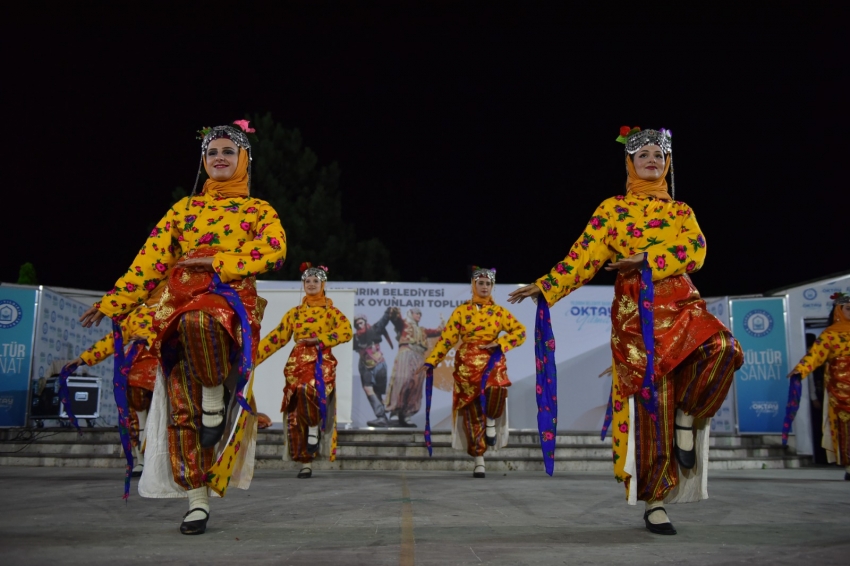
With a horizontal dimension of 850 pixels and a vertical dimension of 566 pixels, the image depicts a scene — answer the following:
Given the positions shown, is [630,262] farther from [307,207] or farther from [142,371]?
[307,207]

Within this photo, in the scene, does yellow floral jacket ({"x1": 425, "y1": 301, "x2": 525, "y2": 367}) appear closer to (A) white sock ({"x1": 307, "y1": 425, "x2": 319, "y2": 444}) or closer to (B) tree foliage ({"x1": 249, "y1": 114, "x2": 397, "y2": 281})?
(A) white sock ({"x1": 307, "y1": 425, "x2": 319, "y2": 444})

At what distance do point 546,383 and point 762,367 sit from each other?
24.6 feet

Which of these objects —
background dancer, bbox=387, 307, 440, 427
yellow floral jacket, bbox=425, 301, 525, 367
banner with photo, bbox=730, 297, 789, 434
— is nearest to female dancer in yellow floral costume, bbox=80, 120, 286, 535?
yellow floral jacket, bbox=425, 301, 525, 367

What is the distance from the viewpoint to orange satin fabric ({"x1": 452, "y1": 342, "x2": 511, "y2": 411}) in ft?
24.7

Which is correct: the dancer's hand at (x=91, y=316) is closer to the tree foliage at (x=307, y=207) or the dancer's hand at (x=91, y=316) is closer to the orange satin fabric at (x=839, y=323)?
the orange satin fabric at (x=839, y=323)

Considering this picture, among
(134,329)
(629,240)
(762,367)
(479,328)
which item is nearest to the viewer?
(629,240)

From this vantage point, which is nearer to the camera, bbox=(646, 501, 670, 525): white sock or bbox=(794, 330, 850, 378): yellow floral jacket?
bbox=(646, 501, 670, 525): white sock

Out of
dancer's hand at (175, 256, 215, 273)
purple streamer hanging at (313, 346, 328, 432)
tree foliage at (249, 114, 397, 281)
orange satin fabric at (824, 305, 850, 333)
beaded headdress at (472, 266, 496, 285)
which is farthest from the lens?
tree foliage at (249, 114, 397, 281)

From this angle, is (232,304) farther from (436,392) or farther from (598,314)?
(598,314)

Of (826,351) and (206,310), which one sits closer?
(206,310)

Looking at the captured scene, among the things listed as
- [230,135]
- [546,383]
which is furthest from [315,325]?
[546,383]

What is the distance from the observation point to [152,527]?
327 centimetres

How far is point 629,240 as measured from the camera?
348 centimetres

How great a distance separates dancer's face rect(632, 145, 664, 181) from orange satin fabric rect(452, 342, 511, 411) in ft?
13.6
